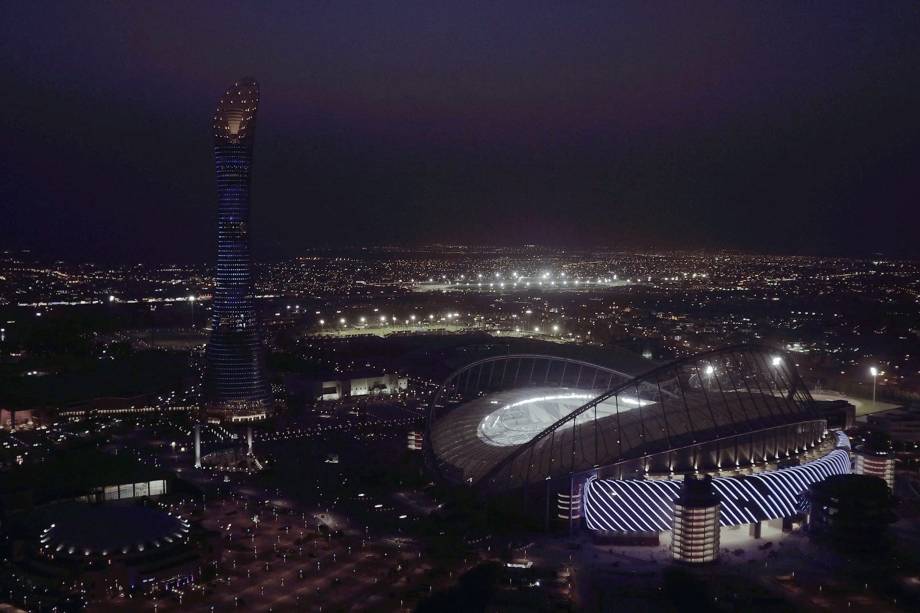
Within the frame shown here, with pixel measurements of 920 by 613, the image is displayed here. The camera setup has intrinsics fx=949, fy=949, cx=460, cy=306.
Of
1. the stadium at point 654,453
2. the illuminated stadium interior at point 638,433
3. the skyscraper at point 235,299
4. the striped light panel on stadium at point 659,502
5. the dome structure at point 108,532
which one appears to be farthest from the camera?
the skyscraper at point 235,299

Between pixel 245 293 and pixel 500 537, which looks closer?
pixel 500 537

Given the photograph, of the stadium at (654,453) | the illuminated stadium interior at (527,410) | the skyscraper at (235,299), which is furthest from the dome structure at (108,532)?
the skyscraper at (235,299)

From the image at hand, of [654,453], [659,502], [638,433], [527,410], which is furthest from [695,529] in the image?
[527,410]

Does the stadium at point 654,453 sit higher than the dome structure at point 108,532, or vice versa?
the stadium at point 654,453

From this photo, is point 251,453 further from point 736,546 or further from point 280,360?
point 280,360

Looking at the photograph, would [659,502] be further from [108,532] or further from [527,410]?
[108,532]

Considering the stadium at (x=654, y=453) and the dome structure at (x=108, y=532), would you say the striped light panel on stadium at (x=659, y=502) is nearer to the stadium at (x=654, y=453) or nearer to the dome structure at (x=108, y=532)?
the stadium at (x=654, y=453)

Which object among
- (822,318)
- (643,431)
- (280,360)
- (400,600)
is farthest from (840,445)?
(822,318)
